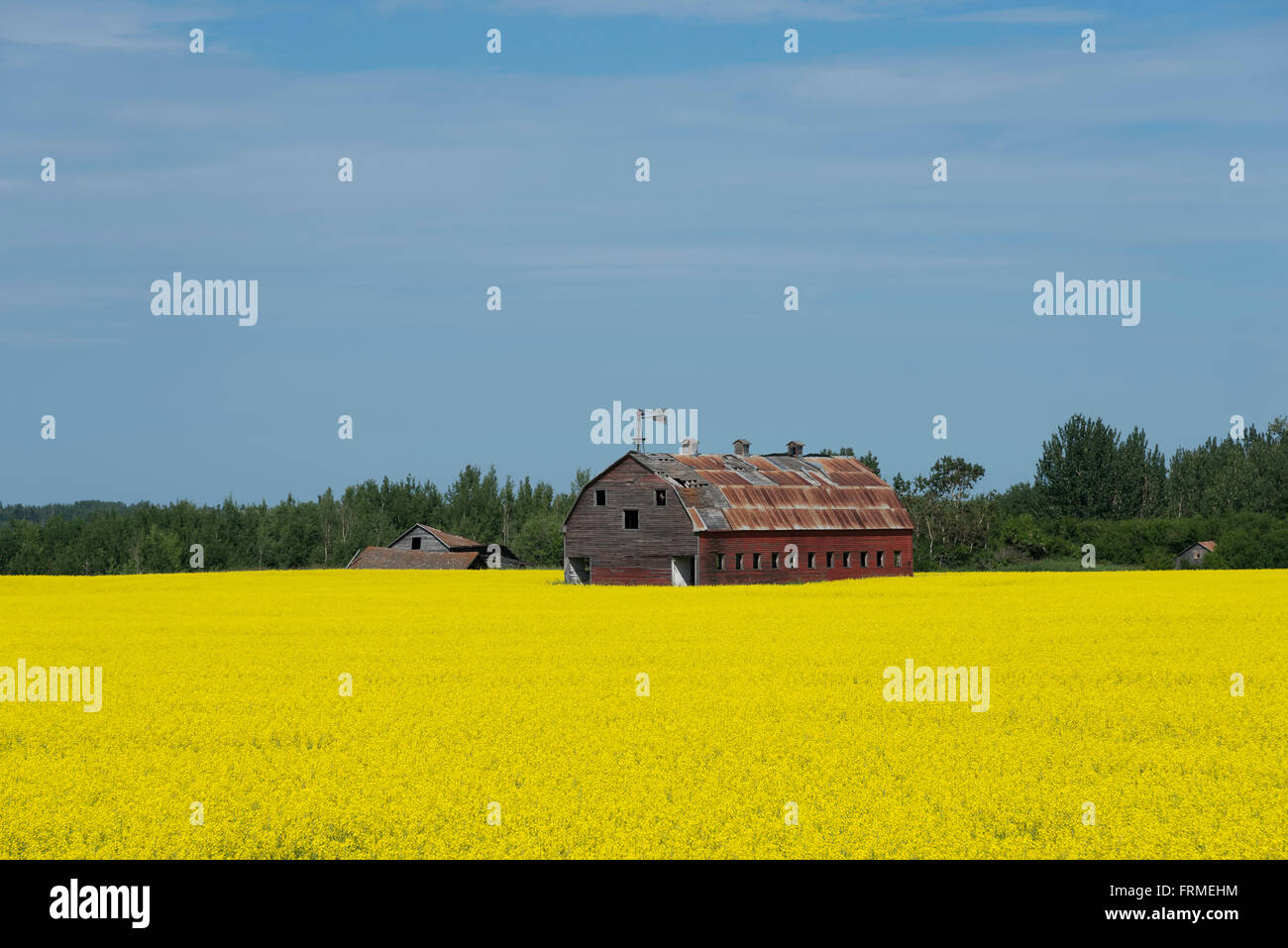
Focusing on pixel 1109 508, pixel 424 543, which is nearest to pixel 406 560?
pixel 424 543

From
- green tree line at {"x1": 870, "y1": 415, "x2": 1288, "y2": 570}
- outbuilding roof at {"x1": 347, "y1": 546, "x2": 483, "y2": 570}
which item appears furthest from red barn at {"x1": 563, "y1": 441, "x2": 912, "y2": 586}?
outbuilding roof at {"x1": 347, "y1": 546, "x2": 483, "y2": 570}

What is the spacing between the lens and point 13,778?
51.2 ft

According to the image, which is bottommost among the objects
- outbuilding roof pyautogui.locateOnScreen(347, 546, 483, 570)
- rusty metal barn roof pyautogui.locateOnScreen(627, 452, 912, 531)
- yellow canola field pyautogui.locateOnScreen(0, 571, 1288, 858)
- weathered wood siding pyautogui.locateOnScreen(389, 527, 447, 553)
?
yellow canola field pyautogui.locateOnScreen(0, 571, 1288, 858)

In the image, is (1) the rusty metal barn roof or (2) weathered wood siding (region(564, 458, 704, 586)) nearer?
(2) weathered wood siding (region(564, 458, 704, 586))

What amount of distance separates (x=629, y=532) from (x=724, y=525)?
5.36 meters

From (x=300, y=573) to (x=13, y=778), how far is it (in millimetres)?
65654

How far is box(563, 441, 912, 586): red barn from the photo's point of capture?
68250 millimetres

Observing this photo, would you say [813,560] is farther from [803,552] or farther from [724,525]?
[724,525]

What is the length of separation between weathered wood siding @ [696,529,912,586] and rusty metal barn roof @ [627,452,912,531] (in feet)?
1.61

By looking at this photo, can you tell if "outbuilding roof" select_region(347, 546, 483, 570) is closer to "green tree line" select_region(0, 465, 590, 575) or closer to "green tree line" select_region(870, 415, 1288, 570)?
"green tree line" select_region(0, 465, 590, 575)

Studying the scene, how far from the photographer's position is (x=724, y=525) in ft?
223

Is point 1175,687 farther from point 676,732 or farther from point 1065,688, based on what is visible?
point 676,732

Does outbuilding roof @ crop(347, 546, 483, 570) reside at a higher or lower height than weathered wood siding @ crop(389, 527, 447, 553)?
lower
